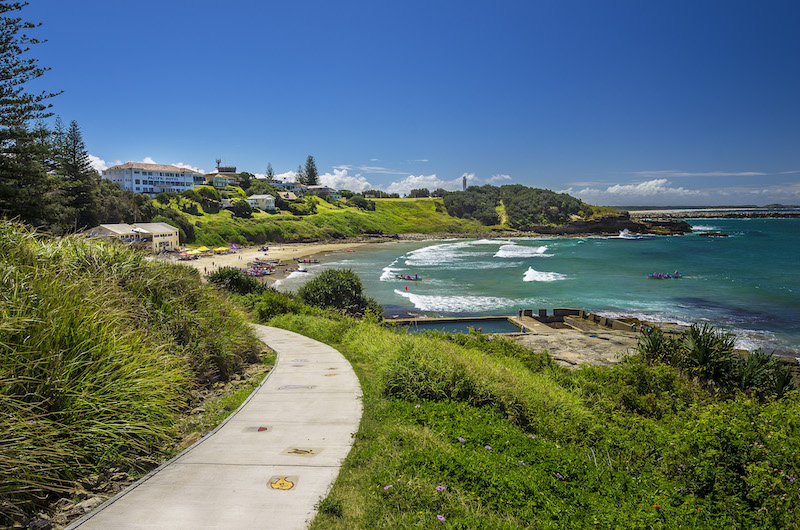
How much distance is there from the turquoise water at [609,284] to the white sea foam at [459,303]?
0.29ft

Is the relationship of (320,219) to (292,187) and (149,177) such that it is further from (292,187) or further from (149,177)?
(292,187)

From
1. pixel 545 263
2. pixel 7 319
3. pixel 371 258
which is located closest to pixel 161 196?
pixel 371 258

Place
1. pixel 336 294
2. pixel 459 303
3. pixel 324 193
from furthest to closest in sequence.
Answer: pixel 324 193, pixel 459 303, pixel 336 294

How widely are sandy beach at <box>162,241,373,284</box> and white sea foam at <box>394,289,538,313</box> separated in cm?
1863

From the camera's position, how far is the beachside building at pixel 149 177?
10356cm

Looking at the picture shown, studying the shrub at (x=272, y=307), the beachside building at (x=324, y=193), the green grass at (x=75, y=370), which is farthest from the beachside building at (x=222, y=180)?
the green grass at (x=75, y=370)

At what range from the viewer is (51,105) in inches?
766

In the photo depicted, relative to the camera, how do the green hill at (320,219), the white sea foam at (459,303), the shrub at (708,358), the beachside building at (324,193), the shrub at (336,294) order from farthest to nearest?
1. the beachside building at (324,193)
2. the green hill at (320,219)
3. the white sea foam at (459,303)
4. the shrub at (336,294)
5. the shrub at (708,358)

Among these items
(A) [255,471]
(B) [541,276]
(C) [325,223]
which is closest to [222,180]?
(C) [325,223]

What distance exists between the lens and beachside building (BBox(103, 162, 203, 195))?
104m

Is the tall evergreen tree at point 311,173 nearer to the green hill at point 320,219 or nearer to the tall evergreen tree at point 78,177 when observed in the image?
the green hill at point 320,219

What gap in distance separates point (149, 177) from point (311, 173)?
69.9 metres

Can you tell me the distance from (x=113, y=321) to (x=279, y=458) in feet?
10.7

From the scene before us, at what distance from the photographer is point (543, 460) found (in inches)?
219
